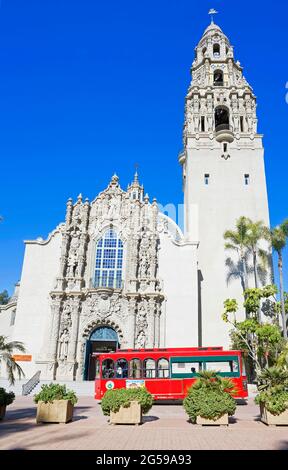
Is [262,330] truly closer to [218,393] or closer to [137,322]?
[137,322]

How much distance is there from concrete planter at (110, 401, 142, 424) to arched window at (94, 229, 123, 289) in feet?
64.0

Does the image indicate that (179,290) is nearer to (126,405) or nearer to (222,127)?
(126,405)

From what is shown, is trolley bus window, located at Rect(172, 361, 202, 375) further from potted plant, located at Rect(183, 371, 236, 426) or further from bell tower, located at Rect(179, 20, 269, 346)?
bell tower, located at Rect(179, 20, 269, 346)

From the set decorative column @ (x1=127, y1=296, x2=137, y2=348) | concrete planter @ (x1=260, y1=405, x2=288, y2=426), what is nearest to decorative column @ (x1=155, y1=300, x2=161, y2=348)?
decorative column @ (x1=127, y1=296, x2=137, y2=348)

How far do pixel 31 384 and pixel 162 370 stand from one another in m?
11.2

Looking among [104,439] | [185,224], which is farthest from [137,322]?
[104,439]

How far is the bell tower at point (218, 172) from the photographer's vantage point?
108ft

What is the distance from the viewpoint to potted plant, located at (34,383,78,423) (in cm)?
1246

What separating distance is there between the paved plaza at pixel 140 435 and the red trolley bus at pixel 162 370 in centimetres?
617

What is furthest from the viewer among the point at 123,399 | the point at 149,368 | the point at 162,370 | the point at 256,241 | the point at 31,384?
the point at 256,241

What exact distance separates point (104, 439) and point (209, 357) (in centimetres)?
1202

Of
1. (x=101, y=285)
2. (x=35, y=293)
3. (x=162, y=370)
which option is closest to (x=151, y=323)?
(x=101, y=285)

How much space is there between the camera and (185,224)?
3719cm

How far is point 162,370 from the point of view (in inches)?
798
